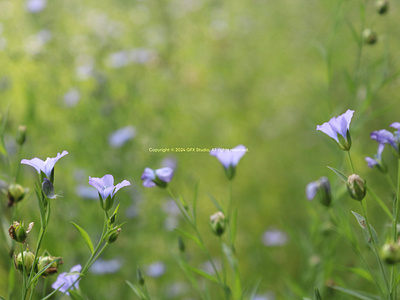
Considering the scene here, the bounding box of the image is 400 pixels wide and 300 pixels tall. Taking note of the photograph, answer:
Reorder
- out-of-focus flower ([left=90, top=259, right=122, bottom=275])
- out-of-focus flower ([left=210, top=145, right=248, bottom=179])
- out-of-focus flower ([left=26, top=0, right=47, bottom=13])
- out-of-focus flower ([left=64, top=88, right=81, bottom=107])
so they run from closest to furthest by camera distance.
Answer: out-of-focus flower ([left=210, top=145, right=248, bottom=179]) < out-of-focus flower ([left=90, top=259, right=122, bottom=275]) < out-of-focus flower ([left=64, top=88, right=81, bottom=107]) < out-of-focus flower ([left=26, top=0, right=47, bottom=13])

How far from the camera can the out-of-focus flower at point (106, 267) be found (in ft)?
5.39

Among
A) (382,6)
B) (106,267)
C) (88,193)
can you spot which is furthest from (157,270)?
(382,6)

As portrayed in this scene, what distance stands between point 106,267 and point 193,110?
160 cm

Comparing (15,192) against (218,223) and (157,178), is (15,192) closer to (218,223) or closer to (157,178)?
(157,178)

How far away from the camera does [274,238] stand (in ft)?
6.96

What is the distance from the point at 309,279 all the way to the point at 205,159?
1431 mm

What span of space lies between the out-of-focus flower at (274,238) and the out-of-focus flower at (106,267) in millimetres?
727

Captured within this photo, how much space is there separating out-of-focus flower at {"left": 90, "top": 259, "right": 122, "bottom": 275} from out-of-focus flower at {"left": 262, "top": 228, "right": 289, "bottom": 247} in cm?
73

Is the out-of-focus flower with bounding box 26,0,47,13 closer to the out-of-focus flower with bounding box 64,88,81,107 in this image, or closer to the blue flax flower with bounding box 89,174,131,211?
the out-of-focus flower with bounding box 64,88,81,107

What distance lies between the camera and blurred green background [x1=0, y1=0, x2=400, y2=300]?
1782 mm

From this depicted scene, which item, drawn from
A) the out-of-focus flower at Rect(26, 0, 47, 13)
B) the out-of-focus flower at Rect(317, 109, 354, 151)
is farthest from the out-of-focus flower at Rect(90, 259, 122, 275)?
the out-of-focus flower at Rect(26, 0, 47, 13)

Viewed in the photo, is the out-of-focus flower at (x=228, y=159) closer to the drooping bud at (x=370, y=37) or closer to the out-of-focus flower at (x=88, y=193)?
the drooping bud at (x=370, y=37)

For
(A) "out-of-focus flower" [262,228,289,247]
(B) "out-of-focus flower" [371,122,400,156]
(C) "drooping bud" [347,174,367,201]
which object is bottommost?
(A) "out-of-focus flower" [262,228,289,247]

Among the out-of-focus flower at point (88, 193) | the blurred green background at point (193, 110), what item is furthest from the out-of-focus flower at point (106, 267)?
the out-of-focus flower at point (88, 193)
